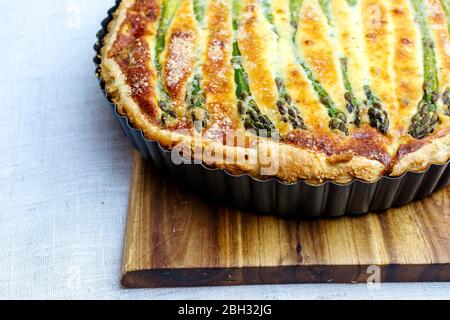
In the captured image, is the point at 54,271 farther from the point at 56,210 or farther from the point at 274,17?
the point at 274,17

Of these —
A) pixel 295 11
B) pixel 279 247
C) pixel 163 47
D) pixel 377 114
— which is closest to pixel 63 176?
pixel 163 47

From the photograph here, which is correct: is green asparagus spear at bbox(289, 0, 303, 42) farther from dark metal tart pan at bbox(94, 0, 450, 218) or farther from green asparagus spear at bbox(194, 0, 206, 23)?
dark metal tart pan at bbox(94, 0, 450, 218)

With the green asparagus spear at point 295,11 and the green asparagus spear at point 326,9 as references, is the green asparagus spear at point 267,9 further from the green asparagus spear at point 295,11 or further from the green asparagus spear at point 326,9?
the green asparagus spear at point 326,9

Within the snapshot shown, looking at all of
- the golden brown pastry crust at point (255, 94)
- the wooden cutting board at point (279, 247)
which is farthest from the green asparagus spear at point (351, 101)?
the wooden cutting board at point (279, 247)

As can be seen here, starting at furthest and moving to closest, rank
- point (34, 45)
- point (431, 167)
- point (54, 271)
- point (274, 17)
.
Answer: point (34, 45) → point (274, 17) → point (54, 271) → point (431, 167)

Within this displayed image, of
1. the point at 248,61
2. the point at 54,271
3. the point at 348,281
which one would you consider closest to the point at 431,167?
the point at 348,281

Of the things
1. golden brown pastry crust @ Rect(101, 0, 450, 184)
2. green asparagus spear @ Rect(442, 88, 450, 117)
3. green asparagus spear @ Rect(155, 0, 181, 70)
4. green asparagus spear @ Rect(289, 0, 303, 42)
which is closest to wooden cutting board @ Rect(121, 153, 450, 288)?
A: golden brown pastry crust @ Rect(101, 0, 450, 184)
